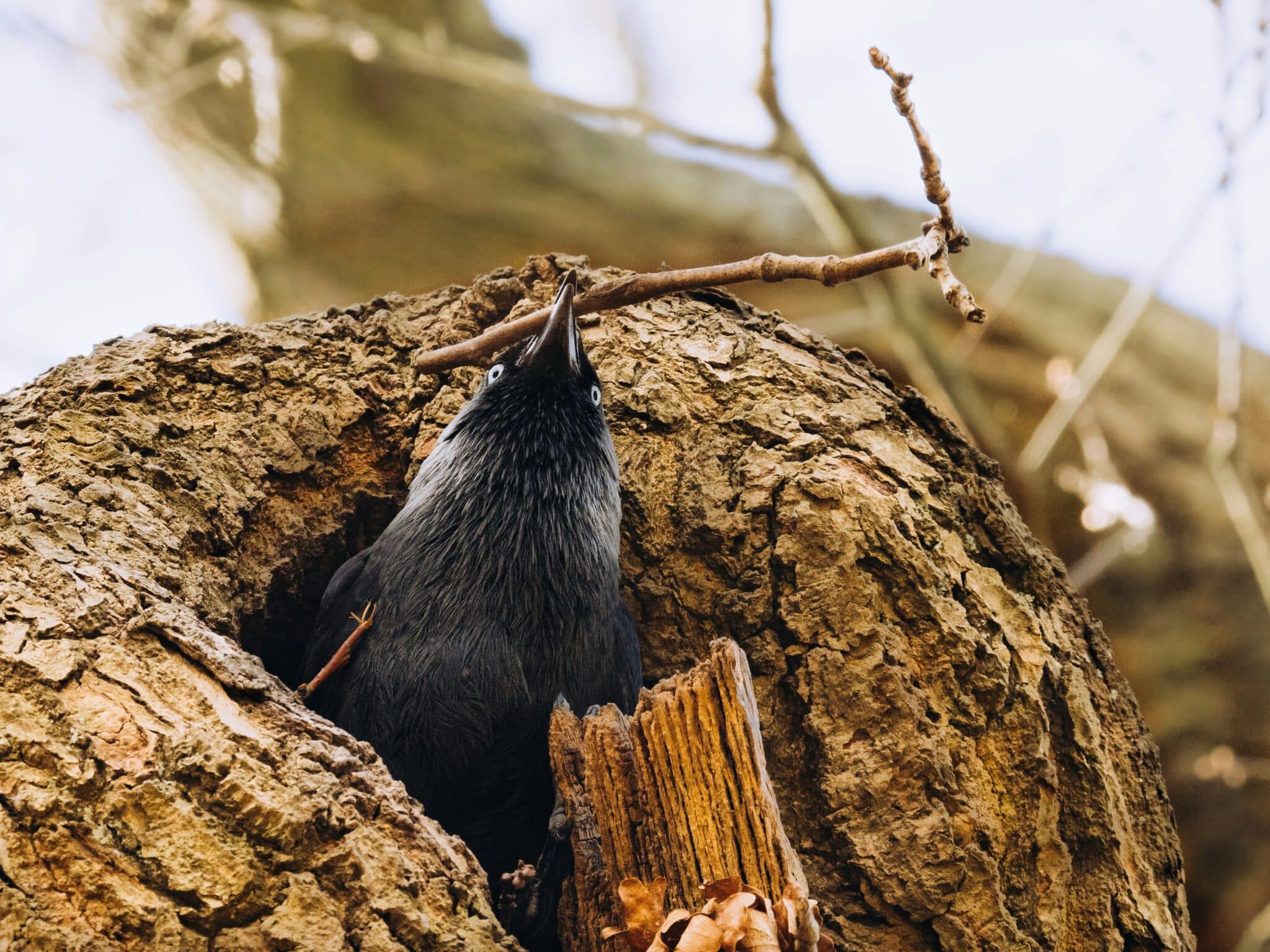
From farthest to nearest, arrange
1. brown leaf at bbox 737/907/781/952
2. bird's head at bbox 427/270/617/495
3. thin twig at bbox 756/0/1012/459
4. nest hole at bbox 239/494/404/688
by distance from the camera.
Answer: thin twig at bbox 756/0/1012/459 → nest hole at bbox 239/494/404/688 → bird's head at bbox 427/270/617/495 → brown leaf at bbox 737/907/781/952

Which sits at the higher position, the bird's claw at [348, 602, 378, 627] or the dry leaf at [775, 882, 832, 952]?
the bird's claw at [348, 602, 378, 627]

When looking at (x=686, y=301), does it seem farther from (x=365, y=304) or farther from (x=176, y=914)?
(x=176, y=914)

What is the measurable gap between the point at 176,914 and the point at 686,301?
185 cm

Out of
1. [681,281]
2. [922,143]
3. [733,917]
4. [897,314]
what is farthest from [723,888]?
[897,314]

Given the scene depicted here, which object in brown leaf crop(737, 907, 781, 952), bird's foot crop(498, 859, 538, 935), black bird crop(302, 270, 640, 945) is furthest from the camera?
black bird crop(302, 270, 640, 945)

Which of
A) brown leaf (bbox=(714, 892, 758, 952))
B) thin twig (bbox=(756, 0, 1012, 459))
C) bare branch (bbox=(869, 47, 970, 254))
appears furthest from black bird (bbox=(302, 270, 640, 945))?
thin twig (bbox=(756, 0, 1012, 459))

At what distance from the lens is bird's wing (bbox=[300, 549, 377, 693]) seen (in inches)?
85.4

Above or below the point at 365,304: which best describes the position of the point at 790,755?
below

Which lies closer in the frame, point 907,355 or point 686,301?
point 686,301

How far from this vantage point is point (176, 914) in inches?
Answer: 51.9

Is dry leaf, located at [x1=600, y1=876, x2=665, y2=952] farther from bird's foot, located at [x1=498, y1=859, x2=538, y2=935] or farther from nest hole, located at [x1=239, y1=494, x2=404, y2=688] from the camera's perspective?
nest hole, located at [x1=239, y1=494, x2=404, y2=688]

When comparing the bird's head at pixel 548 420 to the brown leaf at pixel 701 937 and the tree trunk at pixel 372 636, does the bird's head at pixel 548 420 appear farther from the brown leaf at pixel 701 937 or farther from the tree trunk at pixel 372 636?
the brown leaf at pixel 701 937

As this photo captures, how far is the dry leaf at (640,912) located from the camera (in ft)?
4.81

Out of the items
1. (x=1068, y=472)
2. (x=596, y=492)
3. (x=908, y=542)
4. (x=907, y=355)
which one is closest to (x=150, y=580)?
(x=596, y=492)
